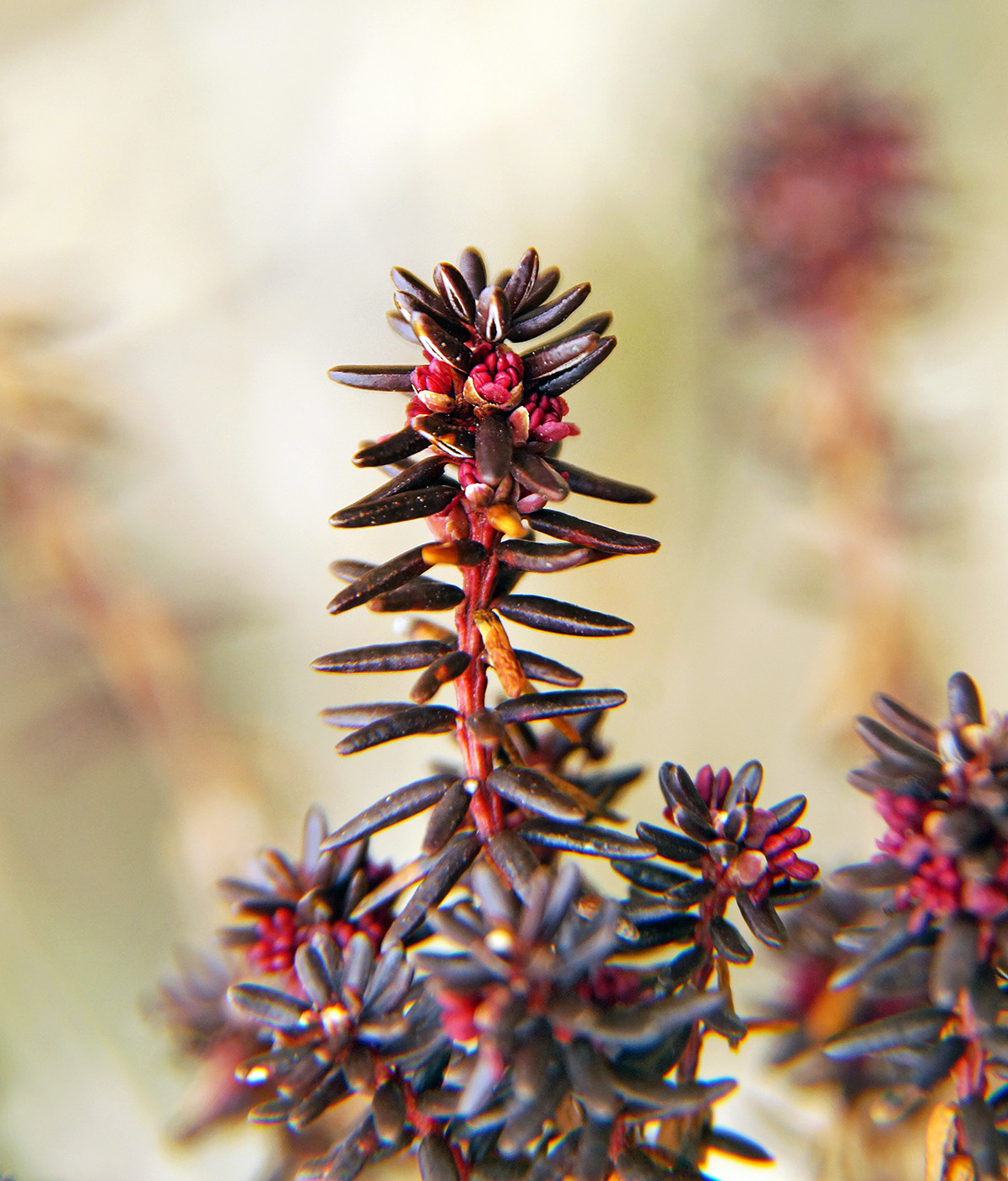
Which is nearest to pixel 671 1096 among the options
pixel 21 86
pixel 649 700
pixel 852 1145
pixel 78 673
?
pixel 852 1145

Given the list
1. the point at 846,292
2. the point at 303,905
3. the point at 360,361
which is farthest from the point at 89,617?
the point at 846,292

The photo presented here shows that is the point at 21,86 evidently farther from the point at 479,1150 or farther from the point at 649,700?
the point at 479,1150

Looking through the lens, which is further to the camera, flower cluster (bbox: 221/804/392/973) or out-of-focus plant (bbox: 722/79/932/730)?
out-of-focus plant (bbox: 722/79/932/730)

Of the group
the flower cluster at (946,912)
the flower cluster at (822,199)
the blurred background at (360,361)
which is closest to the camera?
the flower cluster at (946,912)

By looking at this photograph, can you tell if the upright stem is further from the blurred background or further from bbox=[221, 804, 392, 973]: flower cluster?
the blurred background

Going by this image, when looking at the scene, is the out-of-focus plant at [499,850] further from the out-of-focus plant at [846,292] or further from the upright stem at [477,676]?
the out-of-focus plant at [846,292]

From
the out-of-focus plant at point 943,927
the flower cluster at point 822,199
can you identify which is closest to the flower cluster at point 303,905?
the out-of-focus plant at point 943,927

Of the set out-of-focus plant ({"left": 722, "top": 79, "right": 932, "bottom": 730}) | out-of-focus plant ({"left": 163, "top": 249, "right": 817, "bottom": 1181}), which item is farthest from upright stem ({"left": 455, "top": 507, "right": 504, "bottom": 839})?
out-of-focus plant ({"left": 722, "top": 79, "right": 932, "bottom": 730})
